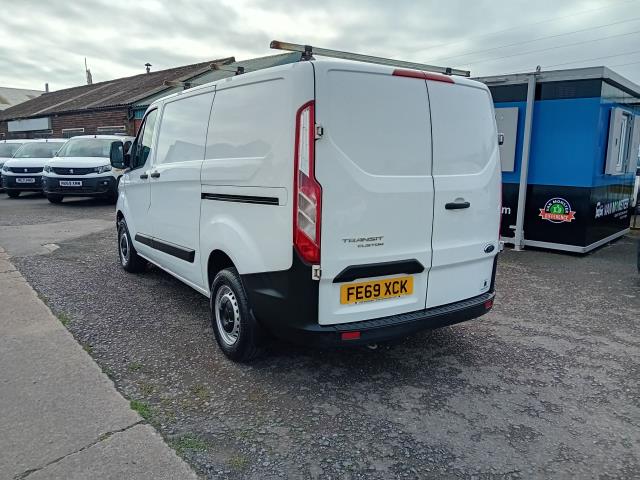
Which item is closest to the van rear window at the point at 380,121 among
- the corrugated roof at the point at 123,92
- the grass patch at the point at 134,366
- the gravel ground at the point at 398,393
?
the gravel ground at the point at 398,393

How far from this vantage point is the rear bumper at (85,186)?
13.0 meters

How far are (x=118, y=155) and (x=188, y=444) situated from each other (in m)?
4.20

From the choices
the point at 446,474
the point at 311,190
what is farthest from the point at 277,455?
the point at 311,190

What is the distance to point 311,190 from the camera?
2.90m

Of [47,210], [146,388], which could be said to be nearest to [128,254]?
[146,388]

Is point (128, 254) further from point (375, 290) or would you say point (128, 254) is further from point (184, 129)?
point (375, 290)

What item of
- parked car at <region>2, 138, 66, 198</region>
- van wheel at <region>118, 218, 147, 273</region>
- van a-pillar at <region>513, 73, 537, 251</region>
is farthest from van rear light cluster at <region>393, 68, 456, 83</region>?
parked car at <region>2, 138, 66, 198</region>

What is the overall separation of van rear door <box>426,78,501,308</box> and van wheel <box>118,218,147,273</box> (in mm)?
4074

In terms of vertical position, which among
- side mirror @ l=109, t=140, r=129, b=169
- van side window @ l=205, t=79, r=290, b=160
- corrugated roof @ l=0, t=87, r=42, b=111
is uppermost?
corrugated roof @ l=0, t=87, r=42, b=111

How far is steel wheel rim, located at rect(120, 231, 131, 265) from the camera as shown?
6281mm

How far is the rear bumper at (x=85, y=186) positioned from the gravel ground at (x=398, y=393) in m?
8.53

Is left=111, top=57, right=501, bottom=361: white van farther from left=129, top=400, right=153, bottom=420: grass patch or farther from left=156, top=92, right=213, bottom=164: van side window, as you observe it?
left=129, top=400, right=153, bottom=420: grass patch

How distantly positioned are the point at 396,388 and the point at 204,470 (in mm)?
1413

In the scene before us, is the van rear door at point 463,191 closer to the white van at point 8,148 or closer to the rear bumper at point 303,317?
the rear bumper at point 303,317
